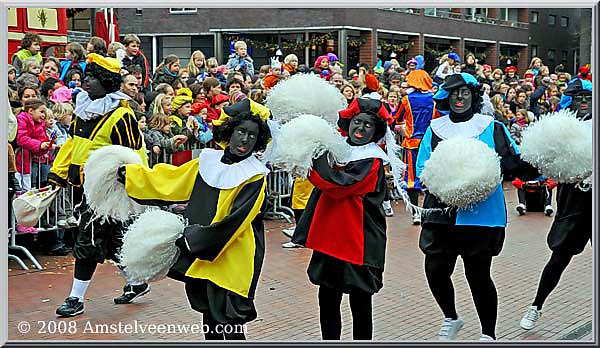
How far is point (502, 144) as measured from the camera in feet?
17.5

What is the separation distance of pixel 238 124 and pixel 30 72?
5.42 meters

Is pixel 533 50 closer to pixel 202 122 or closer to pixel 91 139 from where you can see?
pixel 202 122

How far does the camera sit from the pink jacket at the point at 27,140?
7.65 metres

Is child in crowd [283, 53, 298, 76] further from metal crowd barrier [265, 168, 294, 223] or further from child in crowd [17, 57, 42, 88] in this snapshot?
child in crowd [17, 57, 42, 88]

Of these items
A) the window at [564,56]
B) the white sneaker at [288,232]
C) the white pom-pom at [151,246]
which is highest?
the window at [564,56]

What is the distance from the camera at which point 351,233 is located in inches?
191

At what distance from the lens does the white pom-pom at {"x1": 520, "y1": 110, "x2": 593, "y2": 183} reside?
5113 mm

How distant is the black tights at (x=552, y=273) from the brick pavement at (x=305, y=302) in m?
0.23

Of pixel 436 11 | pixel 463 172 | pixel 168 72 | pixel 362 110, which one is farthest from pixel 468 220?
pixel 168 72

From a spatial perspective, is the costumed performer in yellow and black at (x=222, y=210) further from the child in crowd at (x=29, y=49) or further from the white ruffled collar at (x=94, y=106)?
the child in crowd at (x=29, y=49)

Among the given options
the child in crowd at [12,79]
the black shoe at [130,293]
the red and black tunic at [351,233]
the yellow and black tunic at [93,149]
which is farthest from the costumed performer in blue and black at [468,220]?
the child in crowd at [12,79]

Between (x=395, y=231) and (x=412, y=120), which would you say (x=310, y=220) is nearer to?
(x=395, y=231)

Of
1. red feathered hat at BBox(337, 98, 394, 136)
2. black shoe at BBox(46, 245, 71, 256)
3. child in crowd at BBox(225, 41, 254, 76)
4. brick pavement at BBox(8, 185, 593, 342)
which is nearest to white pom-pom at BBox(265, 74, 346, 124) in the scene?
red feathered hat at BBox(337, 98, 394, 136)

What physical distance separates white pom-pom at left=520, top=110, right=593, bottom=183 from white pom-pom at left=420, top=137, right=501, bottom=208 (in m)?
0.28
